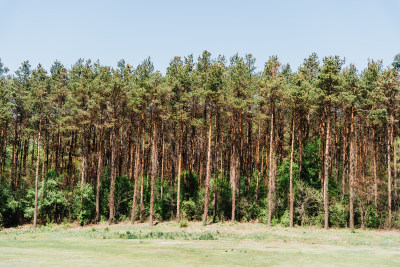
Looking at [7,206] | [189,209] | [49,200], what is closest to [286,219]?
[189,209]

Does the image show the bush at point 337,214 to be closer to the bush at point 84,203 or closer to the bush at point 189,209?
the bush at point 189,209

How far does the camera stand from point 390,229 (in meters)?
40.1

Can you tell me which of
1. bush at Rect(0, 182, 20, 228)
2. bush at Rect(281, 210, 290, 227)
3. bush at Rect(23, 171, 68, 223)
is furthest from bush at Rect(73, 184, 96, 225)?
bush at Rect(281, 210, 290, 227)

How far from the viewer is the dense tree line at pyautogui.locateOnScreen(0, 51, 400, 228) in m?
40.8

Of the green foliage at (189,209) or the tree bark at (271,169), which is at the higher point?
the tree bark at (271,169)

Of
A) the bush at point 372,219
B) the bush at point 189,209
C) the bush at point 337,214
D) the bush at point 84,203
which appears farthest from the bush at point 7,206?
the bush at point 372,219

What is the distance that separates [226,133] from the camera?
180 feet

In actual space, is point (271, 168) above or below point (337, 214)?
above

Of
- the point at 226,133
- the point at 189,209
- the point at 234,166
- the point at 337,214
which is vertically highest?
the point at 226,133

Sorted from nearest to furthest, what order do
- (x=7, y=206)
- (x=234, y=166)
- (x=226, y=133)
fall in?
(x=234, y=166) → (x=7, y=206) → (x=226, y=133)

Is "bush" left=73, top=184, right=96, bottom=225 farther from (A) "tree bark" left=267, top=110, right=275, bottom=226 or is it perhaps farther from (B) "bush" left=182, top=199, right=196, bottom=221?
(A) "tree bark" left=267, top=110, right=275, bottom=226

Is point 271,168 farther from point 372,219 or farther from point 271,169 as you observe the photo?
point 372,219

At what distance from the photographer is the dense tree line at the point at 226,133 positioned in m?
40.8

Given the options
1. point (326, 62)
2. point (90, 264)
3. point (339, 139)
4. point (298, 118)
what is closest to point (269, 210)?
point (298, 118)
